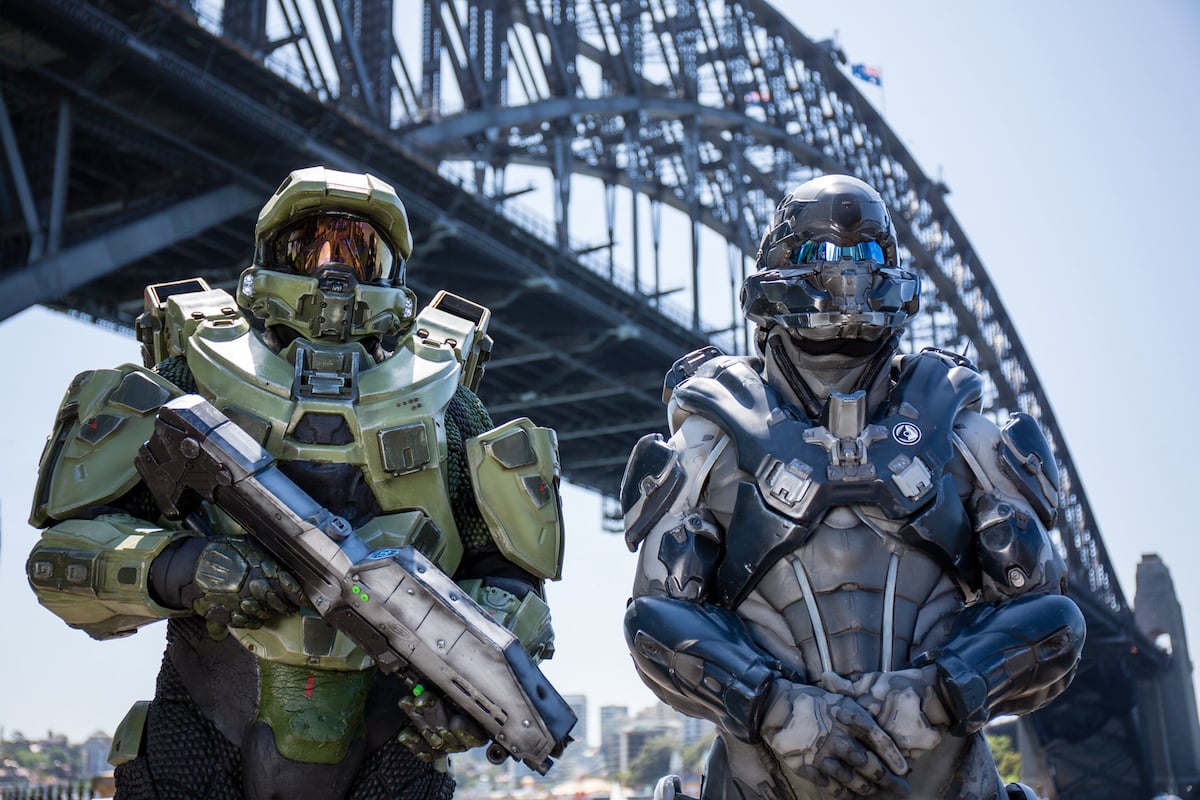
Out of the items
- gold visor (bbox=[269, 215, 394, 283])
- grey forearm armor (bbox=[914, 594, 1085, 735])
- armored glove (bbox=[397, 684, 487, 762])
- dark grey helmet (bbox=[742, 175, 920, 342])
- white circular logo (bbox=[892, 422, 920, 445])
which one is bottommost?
armored glove (bbox=[397, 684, 487, 762])

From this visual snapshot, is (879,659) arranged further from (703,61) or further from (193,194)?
(703,61)

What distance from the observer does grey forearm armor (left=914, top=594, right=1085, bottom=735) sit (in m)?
3.24

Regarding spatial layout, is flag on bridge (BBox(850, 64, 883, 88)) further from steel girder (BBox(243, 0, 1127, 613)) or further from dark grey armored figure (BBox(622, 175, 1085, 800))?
dark grey armored figure (BBox(622, 175, 1085, 800))

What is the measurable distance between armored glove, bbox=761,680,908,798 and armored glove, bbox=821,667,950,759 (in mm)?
34

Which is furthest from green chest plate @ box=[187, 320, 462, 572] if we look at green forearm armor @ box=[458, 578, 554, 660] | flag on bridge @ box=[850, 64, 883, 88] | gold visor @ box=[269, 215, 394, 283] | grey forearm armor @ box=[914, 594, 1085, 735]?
flag on bridge @ box=[850, 64, 883, 88]

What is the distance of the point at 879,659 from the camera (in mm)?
3424

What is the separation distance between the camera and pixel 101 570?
4160mm

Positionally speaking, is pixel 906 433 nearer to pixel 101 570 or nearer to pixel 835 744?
pixel 835 744

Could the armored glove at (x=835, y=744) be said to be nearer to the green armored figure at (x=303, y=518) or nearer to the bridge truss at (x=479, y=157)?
the green armored figure at (x=303, y=518)

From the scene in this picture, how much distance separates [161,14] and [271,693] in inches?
628

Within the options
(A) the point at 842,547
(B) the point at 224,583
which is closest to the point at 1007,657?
(A) the point at 842,547

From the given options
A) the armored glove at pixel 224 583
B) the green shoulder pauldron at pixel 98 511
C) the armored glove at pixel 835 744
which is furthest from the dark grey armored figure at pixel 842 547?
the green shoulder pauldron at pixel 98 511

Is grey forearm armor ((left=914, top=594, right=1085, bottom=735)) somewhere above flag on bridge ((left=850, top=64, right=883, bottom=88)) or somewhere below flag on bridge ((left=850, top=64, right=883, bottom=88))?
below

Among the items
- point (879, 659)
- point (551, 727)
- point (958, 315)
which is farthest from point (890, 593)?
point (958, 315)
